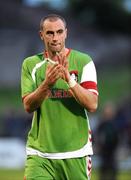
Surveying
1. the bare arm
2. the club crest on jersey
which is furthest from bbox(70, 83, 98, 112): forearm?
the club crest on jersey

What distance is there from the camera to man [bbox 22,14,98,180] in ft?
26.0

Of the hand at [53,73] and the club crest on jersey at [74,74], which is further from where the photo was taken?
the club crest on jersey at [74,74]

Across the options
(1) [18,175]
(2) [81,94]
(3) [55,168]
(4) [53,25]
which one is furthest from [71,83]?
(1) [18,175]

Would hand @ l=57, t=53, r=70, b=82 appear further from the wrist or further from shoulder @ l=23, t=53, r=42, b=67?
shoulder @ l=23, t=53, r=42, b=67

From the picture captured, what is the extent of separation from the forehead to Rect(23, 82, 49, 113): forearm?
60cm

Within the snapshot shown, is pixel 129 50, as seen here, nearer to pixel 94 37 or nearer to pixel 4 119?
pixel 94 37

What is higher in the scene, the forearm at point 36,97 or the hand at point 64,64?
the hand at point 64,64

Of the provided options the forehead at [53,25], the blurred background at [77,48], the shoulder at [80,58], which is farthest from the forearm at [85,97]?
the blurred background at [77,48]

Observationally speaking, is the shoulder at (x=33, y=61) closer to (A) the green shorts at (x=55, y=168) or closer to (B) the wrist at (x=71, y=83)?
(B) the wrist at (x=71, y=83)

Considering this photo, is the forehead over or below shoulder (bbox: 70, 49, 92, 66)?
over

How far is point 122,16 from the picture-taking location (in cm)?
2848

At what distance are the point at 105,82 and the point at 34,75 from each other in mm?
19636

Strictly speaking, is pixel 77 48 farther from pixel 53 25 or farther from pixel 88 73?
pixel 53 25

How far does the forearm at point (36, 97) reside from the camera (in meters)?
7.61
